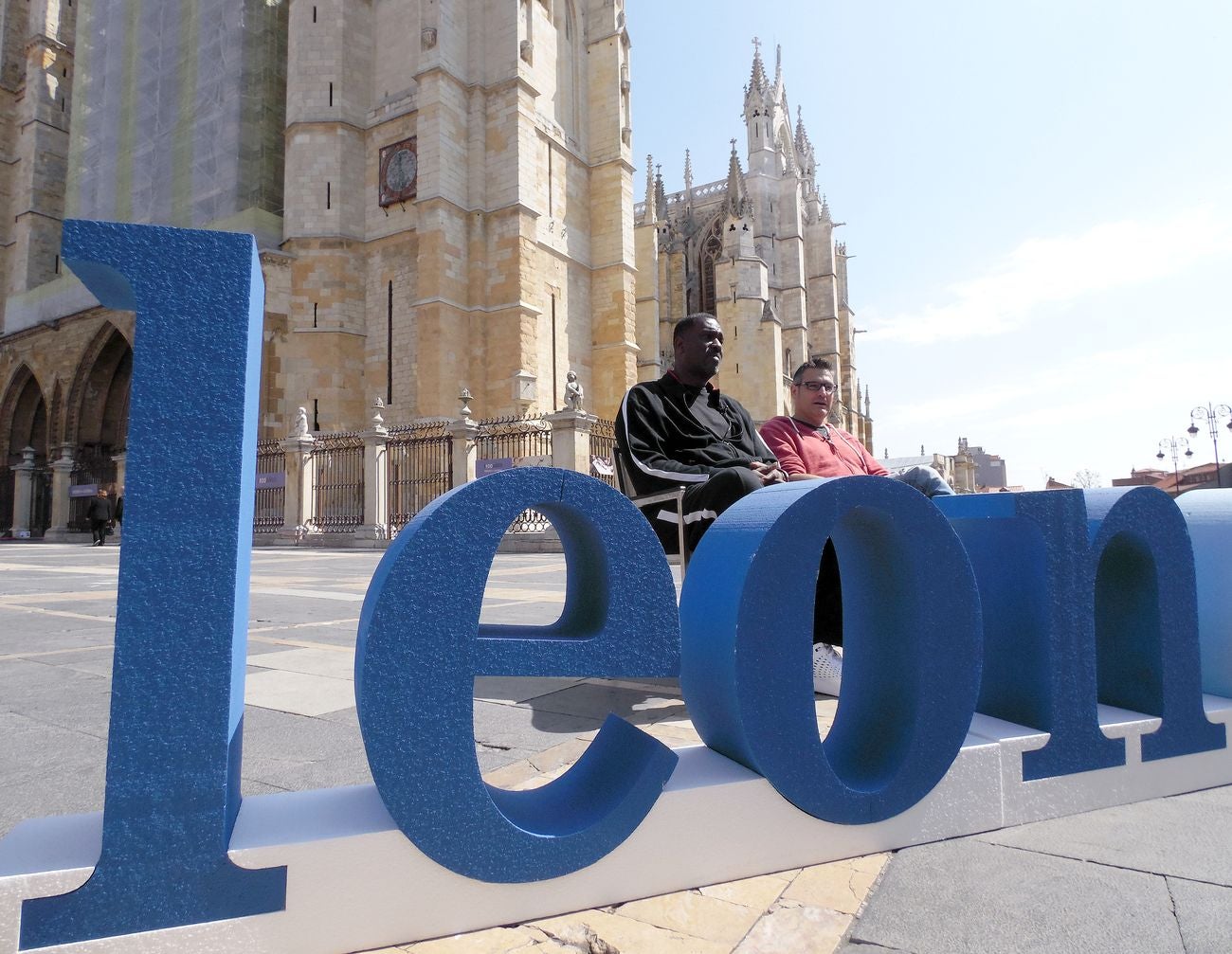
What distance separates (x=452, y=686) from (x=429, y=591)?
0.57ft

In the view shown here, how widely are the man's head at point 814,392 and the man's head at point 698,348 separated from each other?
0.37 metres

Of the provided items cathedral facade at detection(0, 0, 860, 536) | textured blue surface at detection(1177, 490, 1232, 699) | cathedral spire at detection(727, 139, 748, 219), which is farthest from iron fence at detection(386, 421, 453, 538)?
cathedral spire at detection(727, 139, 748, 219)

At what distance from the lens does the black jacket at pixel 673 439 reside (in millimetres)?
2732

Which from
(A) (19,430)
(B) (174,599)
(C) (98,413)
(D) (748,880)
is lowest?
(D) (748,880)

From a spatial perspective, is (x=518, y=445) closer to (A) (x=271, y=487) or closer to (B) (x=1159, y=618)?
(A) (x=271, y=487)

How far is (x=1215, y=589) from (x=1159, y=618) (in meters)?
0.53

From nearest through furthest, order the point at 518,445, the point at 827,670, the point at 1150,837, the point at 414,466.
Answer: the point at 1150,837 < the point at 827,670 < the point at 518,445 < the point at 414,466

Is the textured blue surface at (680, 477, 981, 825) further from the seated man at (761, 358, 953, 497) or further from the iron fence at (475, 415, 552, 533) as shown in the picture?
the iron fence at (475, 415, 552, 533)

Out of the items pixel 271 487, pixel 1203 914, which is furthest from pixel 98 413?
pixel 1203 914

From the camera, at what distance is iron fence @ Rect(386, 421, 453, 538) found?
1534 cm

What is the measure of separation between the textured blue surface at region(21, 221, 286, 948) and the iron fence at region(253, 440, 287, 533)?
16340 mm

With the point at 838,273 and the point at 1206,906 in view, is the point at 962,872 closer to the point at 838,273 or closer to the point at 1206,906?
the point at 1206,906

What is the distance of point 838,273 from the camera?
4278cm

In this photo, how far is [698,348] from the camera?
2867mm
